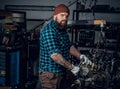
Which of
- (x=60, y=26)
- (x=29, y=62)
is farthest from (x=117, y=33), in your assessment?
(x=60, y=26)

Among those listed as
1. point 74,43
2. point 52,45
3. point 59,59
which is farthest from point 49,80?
point 74,43

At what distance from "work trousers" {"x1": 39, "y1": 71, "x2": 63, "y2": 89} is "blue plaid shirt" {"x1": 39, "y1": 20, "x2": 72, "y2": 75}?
0.20ft

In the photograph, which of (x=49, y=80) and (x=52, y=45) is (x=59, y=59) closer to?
(x=52, y=45)

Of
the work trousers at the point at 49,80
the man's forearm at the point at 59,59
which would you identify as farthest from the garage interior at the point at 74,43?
the man's forearm at the point at 59,59

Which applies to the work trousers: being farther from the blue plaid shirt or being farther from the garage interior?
the garage interior

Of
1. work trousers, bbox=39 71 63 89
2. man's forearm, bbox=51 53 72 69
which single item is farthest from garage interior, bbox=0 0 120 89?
man's forearm, bbox=51 53 72 69

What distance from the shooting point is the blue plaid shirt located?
3.03 meters

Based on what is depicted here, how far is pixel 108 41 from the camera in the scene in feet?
18.9

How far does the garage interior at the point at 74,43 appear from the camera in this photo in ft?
15.3

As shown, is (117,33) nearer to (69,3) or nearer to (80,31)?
(80,31)

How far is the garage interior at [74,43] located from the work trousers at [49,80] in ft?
3.37

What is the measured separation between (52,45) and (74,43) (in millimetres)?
2968

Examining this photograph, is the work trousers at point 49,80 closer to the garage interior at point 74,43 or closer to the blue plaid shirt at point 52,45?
the blue plaid shirt at point 52,45

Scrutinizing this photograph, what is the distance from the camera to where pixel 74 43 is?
593 centimetres
